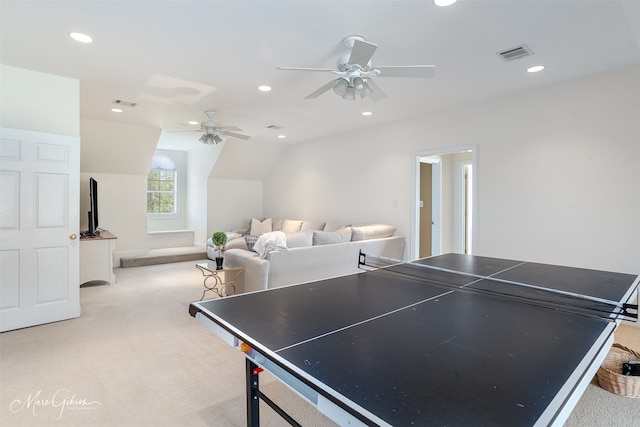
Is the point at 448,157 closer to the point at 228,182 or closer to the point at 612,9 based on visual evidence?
the point at 612,9

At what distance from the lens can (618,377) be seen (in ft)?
7.07

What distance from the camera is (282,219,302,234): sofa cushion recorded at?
6.96 m

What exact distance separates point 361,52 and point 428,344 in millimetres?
1916

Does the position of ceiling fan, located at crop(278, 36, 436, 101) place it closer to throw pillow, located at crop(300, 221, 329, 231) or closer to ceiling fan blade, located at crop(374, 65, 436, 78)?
ceiling fan blade, located at crop(374, 65, 436, 78)

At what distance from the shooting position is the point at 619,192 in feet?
10.9

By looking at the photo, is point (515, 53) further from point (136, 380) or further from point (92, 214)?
point (92, 214)

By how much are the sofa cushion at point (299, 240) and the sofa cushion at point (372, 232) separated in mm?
796

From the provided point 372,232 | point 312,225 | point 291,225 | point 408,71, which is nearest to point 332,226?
point 312,225

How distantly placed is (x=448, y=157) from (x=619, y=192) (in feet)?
10.5

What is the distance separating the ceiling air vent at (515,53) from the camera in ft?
9.36

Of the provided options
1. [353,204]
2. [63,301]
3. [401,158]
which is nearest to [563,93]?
[401,158]

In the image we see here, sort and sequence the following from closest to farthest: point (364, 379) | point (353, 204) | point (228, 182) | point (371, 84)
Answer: point (364, 379) < point (371, 84) < point (353, 204) < point (228, 182)

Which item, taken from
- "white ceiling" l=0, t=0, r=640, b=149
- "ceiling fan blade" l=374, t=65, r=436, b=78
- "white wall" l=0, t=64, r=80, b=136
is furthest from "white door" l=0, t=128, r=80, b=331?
"ceiling fan blade" l=374, t=65, r=436, b=78
